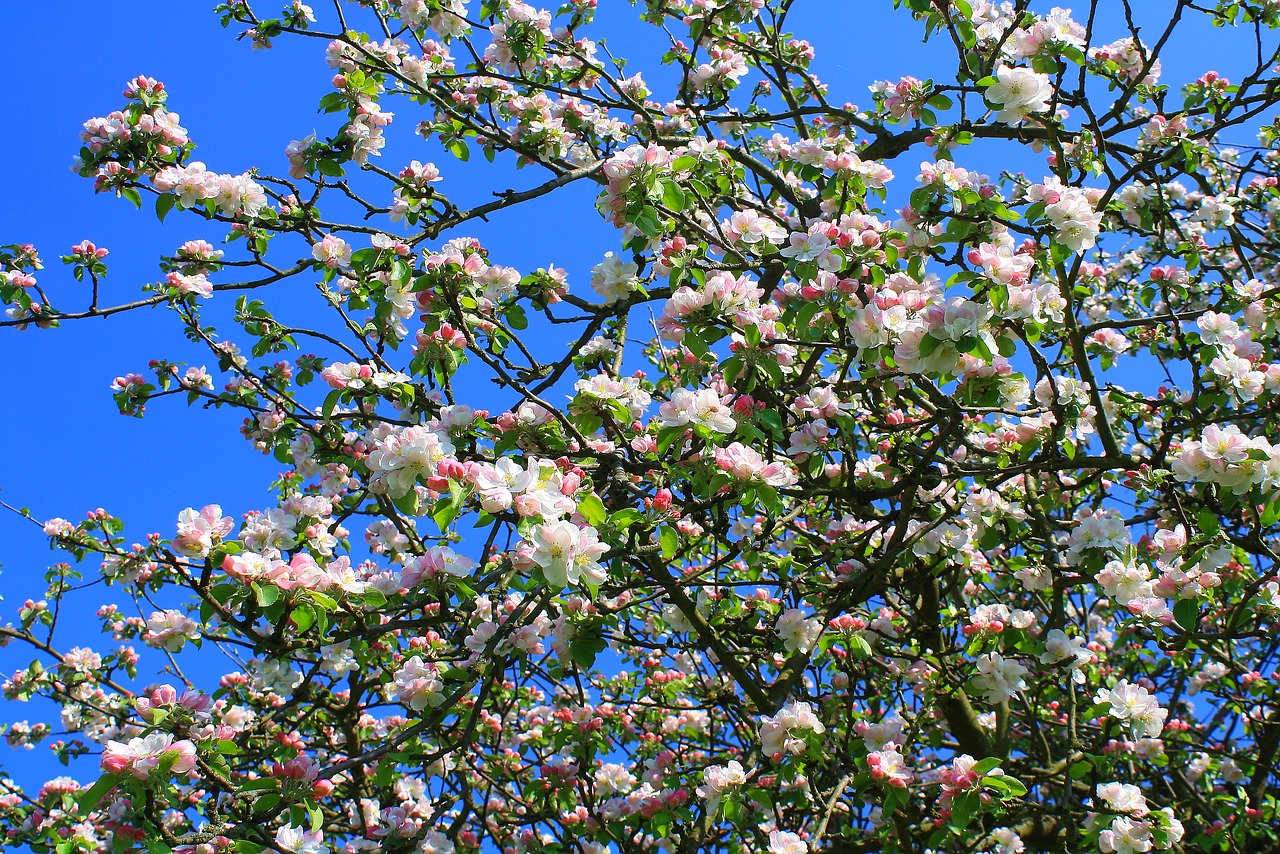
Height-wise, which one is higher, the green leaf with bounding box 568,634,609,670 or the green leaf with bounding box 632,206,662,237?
the green leaf with bounding box 632,206,662,237

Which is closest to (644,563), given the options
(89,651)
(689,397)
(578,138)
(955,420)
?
(689,397)

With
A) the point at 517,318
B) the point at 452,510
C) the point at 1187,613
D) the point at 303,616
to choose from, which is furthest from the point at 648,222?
the point at 1187,613

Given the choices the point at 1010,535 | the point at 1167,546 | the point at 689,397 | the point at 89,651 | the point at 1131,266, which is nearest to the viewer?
the point at 689,397

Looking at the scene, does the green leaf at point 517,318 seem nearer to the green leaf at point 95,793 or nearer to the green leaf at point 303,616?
the green leaf at point 303,616

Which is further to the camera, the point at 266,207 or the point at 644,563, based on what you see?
the point at 266,207

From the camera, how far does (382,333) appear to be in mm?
2541

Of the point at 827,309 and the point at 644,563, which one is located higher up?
the point at 827,309

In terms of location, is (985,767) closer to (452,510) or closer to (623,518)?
(623,518)

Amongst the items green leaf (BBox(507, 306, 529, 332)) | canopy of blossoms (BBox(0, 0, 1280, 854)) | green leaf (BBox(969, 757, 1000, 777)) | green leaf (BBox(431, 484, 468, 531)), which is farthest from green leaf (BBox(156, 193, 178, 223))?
green leaf (BBox(969, 757, 1000, 777))

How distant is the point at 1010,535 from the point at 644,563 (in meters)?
1.37

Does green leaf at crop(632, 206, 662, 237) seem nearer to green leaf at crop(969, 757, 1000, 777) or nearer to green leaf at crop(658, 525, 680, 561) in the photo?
green leaf at crop(658, 525, 680, 561)

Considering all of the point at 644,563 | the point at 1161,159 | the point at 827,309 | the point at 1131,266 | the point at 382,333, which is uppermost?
the point at 1131,266

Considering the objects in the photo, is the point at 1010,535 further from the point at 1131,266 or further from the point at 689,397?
the point at 1131,266

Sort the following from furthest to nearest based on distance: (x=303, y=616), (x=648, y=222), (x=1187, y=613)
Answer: (x=1187, y=613) < (x=648, y=222) < (x=303, y=616)
